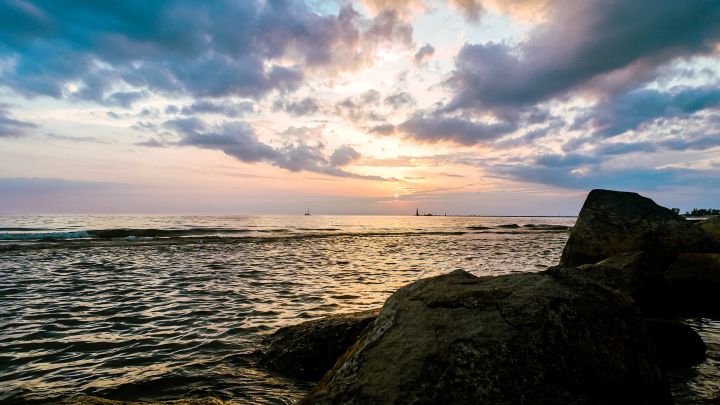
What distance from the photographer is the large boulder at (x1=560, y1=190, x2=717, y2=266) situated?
12141 millimetres

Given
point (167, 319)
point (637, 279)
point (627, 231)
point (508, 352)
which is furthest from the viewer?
point (627, 231)

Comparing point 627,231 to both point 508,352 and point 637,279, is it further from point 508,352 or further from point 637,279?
point 508,352

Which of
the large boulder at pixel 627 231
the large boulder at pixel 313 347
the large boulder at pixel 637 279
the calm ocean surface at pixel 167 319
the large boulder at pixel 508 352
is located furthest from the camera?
the large boulder at pixel 627 231

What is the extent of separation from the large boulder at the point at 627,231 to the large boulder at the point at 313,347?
10243mm

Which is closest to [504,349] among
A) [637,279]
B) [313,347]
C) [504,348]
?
[504,348]

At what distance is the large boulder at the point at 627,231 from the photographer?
39.8 feet

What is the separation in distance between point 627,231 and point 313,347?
37.9ft

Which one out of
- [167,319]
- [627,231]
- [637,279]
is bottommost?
[167,319]

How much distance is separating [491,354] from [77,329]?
839 cm

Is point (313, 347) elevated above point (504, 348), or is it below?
below

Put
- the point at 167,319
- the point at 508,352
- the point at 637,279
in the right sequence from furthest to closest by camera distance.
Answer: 1. the point at 637,279
2. the point at 167,319
3. the point at 508,352

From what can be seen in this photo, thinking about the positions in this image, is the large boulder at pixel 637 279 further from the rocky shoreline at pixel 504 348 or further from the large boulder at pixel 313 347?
the large boulder at pixel 313 347

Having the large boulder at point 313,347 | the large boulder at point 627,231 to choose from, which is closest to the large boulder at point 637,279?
the large boulder at point 627,231

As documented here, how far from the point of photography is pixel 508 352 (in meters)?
3.15
